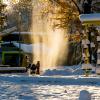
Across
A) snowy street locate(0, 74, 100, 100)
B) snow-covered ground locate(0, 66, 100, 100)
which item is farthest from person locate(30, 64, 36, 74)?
snowy street locate(0, 74, 100, 100)

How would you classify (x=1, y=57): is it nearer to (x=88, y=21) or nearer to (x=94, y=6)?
(x=94, y=6)


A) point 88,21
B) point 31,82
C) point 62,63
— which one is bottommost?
point 62,63

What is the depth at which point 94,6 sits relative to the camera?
36.3 metres

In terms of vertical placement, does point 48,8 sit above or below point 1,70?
above

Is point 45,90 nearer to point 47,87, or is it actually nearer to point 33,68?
point 47,87

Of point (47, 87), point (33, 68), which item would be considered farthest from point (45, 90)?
point (33, 68)

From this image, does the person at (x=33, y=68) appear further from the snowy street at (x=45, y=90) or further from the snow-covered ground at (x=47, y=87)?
the snowy street at (x=45, y=90)

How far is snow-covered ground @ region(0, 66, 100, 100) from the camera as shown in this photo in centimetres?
1439

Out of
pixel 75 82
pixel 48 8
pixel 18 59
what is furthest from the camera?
pixel 18 59

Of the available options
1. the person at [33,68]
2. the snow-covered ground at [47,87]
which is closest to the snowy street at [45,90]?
the snow-covered ground at [47,87]

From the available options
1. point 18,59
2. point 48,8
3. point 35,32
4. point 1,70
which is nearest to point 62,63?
point 35,32

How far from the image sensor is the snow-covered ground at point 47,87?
14385 millimetres

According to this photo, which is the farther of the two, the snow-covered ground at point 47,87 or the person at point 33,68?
the person at point 33,68

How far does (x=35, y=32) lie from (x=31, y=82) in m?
48.5
